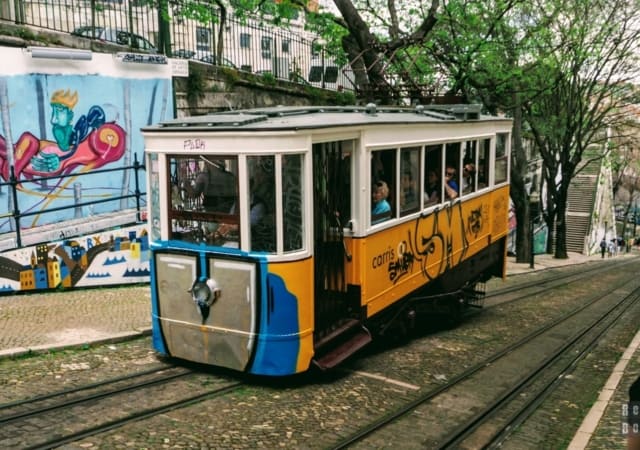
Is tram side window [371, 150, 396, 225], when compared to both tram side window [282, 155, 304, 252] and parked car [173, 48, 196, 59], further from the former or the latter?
parked car [173, 48, 196, 59]

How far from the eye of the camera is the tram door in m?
7.10

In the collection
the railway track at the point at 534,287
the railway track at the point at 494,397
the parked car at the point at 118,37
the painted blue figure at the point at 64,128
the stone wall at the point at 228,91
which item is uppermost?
the parked car at the point at 118,37

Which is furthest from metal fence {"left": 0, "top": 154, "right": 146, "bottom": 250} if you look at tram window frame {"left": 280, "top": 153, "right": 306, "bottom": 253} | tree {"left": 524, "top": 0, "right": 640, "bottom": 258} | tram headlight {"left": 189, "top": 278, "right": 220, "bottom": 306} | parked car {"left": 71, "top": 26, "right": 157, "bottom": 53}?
tree {"left": 524, "top": 0, "right": 640, "bottom": 258}

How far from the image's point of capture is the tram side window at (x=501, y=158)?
12180mm

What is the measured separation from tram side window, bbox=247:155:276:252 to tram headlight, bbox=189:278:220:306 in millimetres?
581

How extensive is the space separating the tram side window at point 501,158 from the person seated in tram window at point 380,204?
15.4 feet

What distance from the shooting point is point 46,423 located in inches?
226

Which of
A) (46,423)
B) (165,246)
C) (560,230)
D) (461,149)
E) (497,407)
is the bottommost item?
(560,230)

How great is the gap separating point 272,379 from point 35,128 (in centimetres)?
609

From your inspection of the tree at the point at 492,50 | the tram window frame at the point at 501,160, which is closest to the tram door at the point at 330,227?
the tram window frame at the point at 501,160

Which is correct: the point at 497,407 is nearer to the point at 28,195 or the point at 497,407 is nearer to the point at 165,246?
the point at 165,246

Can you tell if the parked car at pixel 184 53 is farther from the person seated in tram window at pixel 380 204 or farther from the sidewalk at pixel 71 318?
the person seated in tram window at pixel 380 204

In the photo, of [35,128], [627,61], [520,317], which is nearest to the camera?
[35,128]

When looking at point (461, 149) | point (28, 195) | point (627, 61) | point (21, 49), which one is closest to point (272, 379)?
point (461, 149)
